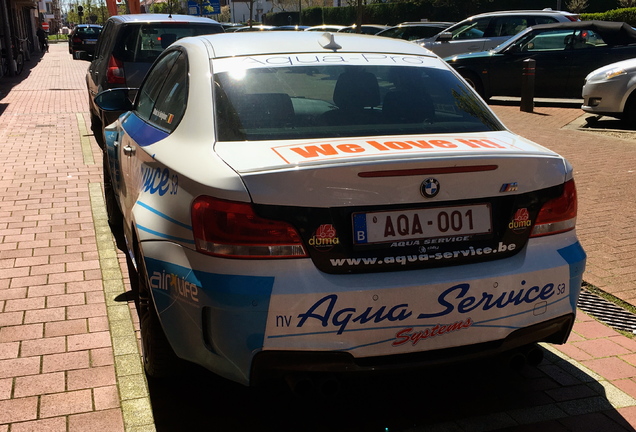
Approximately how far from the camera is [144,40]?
31.7 feet

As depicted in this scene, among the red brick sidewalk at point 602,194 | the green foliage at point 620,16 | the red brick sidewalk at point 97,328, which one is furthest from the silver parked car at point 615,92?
the green foliage at point 620,16

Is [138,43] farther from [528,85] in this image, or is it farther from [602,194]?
[528,85]

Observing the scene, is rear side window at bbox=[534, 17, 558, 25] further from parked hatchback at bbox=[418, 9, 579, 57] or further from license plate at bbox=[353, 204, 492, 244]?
license plate at bbox=[353, 204, 492, 244]

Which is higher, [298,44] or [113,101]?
[298,44]

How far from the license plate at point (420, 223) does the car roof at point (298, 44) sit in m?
1.30

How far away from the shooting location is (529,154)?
9.82ft

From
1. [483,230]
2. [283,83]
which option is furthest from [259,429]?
[283,83]

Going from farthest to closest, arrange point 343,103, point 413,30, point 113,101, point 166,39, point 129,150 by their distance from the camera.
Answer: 1. point 413,30
2. point 166,39
3. point 113,101
4. point 129,150
5. point 343,103

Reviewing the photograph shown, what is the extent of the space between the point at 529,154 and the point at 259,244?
1.18 metres

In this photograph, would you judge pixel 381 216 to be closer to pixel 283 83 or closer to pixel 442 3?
pixel 283 83

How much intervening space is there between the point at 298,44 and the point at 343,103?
1.75 ft

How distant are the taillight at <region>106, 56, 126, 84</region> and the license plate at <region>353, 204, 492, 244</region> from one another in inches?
292

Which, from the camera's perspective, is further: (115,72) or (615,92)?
(615,92)

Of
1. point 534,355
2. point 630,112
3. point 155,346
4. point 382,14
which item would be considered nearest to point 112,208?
point 155,346
